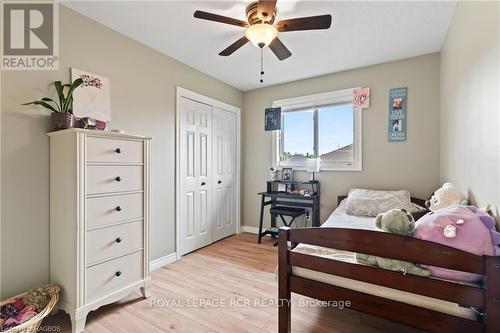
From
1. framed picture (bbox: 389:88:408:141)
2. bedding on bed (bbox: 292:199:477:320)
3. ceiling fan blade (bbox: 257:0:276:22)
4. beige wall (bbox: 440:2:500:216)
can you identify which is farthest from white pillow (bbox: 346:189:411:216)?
ceiling fan blade (bbox: 257:0:276:22)

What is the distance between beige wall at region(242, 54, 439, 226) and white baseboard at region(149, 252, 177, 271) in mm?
2125

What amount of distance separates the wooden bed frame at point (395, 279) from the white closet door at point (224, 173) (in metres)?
2.23

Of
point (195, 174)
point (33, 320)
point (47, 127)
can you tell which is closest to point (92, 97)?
point (47, 127)

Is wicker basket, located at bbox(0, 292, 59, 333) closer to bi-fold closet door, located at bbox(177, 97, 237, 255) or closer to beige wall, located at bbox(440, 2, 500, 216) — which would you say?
bi-fold closet door, located at bbox(177, 97, 237, 255)

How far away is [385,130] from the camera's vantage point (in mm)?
3021

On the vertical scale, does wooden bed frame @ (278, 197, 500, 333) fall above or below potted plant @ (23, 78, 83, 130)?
below

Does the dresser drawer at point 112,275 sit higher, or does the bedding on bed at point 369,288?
the bedding on bed at point 369,288

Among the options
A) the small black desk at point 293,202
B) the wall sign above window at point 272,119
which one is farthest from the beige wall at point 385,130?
the wall sign above window at point 272,119

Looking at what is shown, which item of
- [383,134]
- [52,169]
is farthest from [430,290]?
[52,169]

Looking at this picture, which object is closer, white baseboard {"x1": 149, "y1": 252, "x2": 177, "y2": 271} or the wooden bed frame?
the wooden bed frame

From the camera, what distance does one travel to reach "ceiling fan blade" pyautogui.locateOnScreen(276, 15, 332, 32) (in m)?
1.65

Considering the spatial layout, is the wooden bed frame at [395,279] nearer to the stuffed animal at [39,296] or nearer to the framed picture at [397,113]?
the stuffed animal at [39,296]

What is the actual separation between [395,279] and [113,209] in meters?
1.93

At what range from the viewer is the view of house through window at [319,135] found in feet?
10.8
